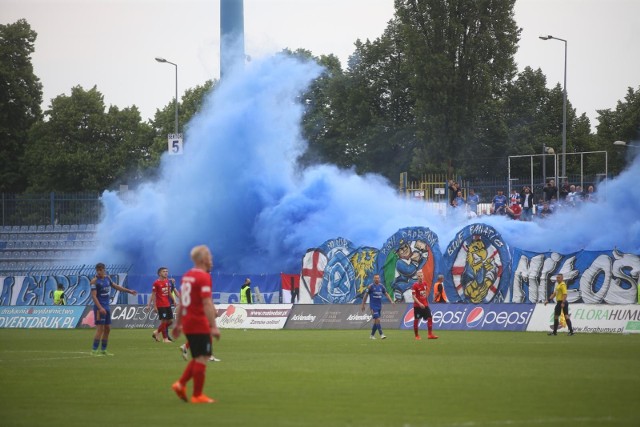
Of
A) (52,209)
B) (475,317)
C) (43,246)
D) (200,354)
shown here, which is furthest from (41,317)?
(200,354)

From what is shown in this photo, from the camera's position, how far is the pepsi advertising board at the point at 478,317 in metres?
36.9

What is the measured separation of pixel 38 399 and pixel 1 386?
103 inches

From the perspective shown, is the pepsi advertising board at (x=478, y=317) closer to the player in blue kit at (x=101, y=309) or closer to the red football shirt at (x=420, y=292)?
the red football shirt at (x=420, y=292)

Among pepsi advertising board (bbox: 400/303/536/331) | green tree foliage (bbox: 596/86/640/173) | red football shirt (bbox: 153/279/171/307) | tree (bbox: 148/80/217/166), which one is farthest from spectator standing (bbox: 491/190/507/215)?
tree (bbox: 148/80/217/166)

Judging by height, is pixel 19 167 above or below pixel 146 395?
above

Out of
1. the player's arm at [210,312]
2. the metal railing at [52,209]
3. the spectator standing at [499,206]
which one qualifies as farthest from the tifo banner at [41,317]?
the player's arm at [210,312]

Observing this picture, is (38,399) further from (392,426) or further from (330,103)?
(330,103)

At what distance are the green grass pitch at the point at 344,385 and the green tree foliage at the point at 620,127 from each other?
50.6 metres

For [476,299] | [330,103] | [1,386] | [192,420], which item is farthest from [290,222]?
[192,420]

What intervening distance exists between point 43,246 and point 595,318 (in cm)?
4117

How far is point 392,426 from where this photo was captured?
A: 12.8 metres

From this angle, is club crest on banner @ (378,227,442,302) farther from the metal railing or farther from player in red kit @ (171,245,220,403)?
player in red kit @ (171,245,220,403)

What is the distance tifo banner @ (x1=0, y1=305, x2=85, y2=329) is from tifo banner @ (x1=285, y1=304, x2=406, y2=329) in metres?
11.2

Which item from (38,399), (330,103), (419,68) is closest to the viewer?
(38,399)
